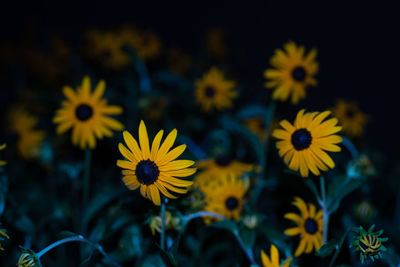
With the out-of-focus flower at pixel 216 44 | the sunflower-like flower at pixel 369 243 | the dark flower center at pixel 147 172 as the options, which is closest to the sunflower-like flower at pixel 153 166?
the dark flower center at pixel 147 172

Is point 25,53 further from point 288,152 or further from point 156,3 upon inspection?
point 288,152

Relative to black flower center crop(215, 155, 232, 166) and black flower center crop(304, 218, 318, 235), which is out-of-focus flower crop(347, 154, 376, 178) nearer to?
black flower center crop(304, 218, 318, 235)

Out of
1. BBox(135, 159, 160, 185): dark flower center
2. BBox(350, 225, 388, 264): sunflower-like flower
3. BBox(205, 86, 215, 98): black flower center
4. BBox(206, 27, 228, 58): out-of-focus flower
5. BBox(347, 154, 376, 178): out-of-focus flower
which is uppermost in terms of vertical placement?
BBox(206, 27, 228, 58): out-of-focus flower

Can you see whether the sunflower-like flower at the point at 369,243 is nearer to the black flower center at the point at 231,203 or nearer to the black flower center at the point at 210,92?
the black flower center at the point at 231,203

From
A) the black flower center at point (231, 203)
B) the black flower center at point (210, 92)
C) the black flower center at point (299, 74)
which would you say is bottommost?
the black flower center at point (231, 203)

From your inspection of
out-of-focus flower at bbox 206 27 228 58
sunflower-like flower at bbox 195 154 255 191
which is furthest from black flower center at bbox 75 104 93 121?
out-of-focus flower at bbox 206 27 228 58
